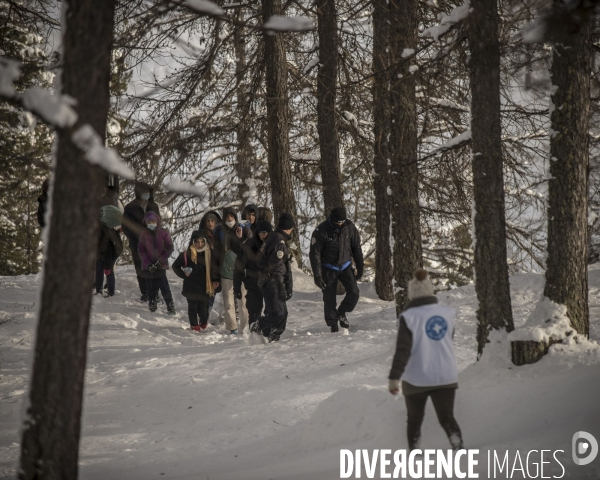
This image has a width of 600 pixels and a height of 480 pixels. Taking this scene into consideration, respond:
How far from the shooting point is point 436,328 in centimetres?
454

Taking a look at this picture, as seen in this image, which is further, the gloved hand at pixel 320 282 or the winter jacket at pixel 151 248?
the winter jacket at pixel 151 248

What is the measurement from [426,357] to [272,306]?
464 centimetres

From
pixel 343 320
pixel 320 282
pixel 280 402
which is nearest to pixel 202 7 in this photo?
pixel 280 402

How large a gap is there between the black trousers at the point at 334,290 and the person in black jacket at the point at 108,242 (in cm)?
446

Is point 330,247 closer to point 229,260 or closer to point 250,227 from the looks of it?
point 250,227

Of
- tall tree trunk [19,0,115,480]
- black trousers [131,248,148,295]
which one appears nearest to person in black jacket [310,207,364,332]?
black trousers [131,248,148,295]

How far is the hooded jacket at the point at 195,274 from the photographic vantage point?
1004cm

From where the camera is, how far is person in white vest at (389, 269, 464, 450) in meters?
4.52

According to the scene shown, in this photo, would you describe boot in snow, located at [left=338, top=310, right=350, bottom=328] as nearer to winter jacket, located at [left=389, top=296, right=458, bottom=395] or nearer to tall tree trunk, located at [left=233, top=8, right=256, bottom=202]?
tall tree trunk, located at [left=233, top=8, right=256, bottom=202]

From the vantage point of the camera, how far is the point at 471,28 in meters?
6.25

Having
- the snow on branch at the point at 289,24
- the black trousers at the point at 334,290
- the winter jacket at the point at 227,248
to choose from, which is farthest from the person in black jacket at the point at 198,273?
the snow on branch at the point at 289,24

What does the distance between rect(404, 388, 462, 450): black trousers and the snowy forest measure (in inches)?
36.3

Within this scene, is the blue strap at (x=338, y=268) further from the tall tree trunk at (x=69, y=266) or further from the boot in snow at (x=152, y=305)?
the tall tree trunk at (x=69, y=266)

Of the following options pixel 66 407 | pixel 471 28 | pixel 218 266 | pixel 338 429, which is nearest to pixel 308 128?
pixel 218 266
